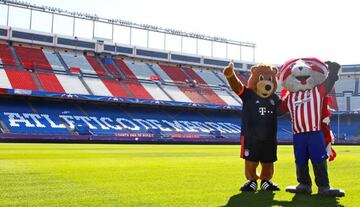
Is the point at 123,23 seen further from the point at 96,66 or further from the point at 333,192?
the point at 333,192

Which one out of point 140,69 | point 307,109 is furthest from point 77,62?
point 307,109

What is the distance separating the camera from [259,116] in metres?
6.84

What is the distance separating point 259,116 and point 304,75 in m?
1.00

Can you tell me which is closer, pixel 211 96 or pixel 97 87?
pixel 97 87

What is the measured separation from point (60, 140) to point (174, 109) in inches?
615

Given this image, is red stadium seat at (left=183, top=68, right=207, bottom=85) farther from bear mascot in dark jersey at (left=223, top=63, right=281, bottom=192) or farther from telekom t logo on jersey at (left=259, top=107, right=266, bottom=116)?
telekom t logo on jersey at (left=259, top=107, right=266, bottom=116)

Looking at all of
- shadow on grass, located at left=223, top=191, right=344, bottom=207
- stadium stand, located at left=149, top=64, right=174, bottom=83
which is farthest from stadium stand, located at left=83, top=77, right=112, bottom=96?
shadow on grass, located at left=223, top=191, right=344, bottom=207

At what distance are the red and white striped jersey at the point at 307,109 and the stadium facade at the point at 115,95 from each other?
2680 centimetres

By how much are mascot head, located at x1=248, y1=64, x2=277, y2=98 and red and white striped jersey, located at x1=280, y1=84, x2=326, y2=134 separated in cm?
50

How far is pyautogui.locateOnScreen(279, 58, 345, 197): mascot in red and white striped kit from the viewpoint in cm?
610

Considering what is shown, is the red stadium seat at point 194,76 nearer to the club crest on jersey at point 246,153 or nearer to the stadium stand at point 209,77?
the stadium stand at point 209,77

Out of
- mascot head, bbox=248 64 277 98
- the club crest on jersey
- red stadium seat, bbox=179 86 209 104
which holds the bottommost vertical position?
the club crest on jersey

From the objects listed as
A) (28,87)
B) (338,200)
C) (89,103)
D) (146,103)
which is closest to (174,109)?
(146,103)

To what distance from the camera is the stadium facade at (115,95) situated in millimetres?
34656
